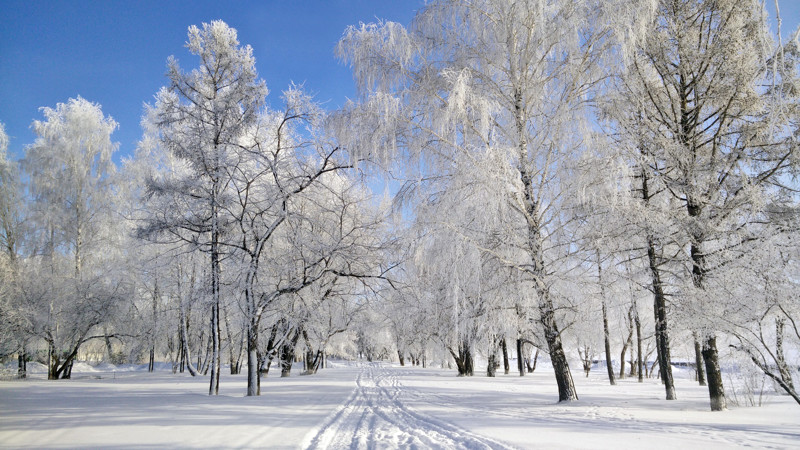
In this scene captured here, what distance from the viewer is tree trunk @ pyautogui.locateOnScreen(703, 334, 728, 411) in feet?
30.6

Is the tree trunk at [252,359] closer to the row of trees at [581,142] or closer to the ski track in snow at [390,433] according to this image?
the ski track in snow at [390,433]

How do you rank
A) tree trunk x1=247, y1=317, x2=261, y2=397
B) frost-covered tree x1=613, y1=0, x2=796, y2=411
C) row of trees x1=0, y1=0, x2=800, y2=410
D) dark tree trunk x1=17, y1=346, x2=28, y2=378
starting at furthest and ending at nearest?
1. dark tree trunk x1=17, y1=346, x2=28, y2=378
2. tree trunk x1=247, y1=317, x2=261, y2=397
3. frost-covered tree x1=613, y1=0, x2=796, y2=411
4. row of trees x1=0, y1=0, x2=800, y2=410

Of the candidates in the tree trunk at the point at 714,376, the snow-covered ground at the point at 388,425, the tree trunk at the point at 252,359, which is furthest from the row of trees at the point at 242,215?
the tree trunk at the point at 714,376

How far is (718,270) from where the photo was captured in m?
8.88

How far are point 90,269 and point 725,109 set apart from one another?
28.3 m

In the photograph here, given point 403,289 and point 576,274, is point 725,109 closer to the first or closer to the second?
point 576,274

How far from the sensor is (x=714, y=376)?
31.2 feet

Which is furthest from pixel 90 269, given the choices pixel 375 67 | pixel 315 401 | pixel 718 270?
pixel 718 270

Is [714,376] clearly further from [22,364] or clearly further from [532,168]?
[22,364]

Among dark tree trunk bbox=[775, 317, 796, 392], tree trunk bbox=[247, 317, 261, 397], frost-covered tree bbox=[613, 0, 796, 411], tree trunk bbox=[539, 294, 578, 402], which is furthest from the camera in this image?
tree trunk bbox=[247, 317, 261, 397]

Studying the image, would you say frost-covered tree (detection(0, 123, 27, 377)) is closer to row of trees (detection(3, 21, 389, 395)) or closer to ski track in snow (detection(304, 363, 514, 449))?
row of trees (detection(3, 21, 389, 395))

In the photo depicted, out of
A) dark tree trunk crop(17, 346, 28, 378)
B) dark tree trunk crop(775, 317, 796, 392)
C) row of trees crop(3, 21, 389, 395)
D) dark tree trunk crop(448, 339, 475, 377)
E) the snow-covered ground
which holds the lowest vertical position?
dark tree trunk crop(448, 339, 475, 377)

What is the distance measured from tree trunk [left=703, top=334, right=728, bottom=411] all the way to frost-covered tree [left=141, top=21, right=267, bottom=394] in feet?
41.3

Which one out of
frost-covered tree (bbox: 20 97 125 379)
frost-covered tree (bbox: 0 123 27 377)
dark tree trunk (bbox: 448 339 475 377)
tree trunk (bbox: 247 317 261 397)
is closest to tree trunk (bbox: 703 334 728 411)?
tree trunk (bbox: 247 317 261 397)
